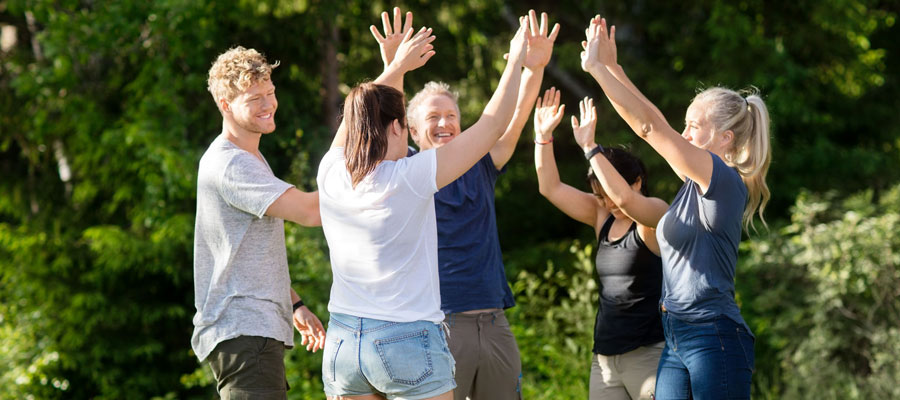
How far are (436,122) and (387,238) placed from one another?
3.34ft

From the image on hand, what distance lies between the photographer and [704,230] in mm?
2559

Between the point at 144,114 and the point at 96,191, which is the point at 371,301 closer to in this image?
the point at 144,114

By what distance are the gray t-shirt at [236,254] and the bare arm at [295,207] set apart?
2cm

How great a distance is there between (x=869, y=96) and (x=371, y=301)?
7.52 m

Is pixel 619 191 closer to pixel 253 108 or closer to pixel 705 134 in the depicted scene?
pixel 705 134

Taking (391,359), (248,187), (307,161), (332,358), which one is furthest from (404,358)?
(307,161)

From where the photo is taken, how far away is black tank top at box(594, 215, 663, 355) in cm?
300

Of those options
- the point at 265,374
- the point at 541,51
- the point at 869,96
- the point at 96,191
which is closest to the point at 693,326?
the point at 541,51

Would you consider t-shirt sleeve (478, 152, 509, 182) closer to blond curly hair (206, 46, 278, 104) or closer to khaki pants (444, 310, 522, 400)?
khaki pants (444, 310, 522, 400)

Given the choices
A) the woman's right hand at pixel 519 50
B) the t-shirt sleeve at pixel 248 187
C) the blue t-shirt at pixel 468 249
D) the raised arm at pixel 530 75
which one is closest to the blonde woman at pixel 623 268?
the raised arm at pixel 530 75

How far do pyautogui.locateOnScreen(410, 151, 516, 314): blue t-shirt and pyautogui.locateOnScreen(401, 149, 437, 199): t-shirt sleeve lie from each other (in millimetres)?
847

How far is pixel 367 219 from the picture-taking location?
216 cm

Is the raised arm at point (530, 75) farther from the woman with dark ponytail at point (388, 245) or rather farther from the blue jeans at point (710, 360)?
the blue jeans at point (710, 360)

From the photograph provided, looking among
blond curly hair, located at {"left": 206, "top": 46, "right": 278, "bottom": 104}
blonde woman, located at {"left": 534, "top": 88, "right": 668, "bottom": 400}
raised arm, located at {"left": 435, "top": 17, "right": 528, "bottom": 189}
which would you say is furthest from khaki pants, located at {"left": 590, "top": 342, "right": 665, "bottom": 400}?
→ blond curly hair, located at {"left": 206, "top": 46, "right": 278, "bottom": 104}
